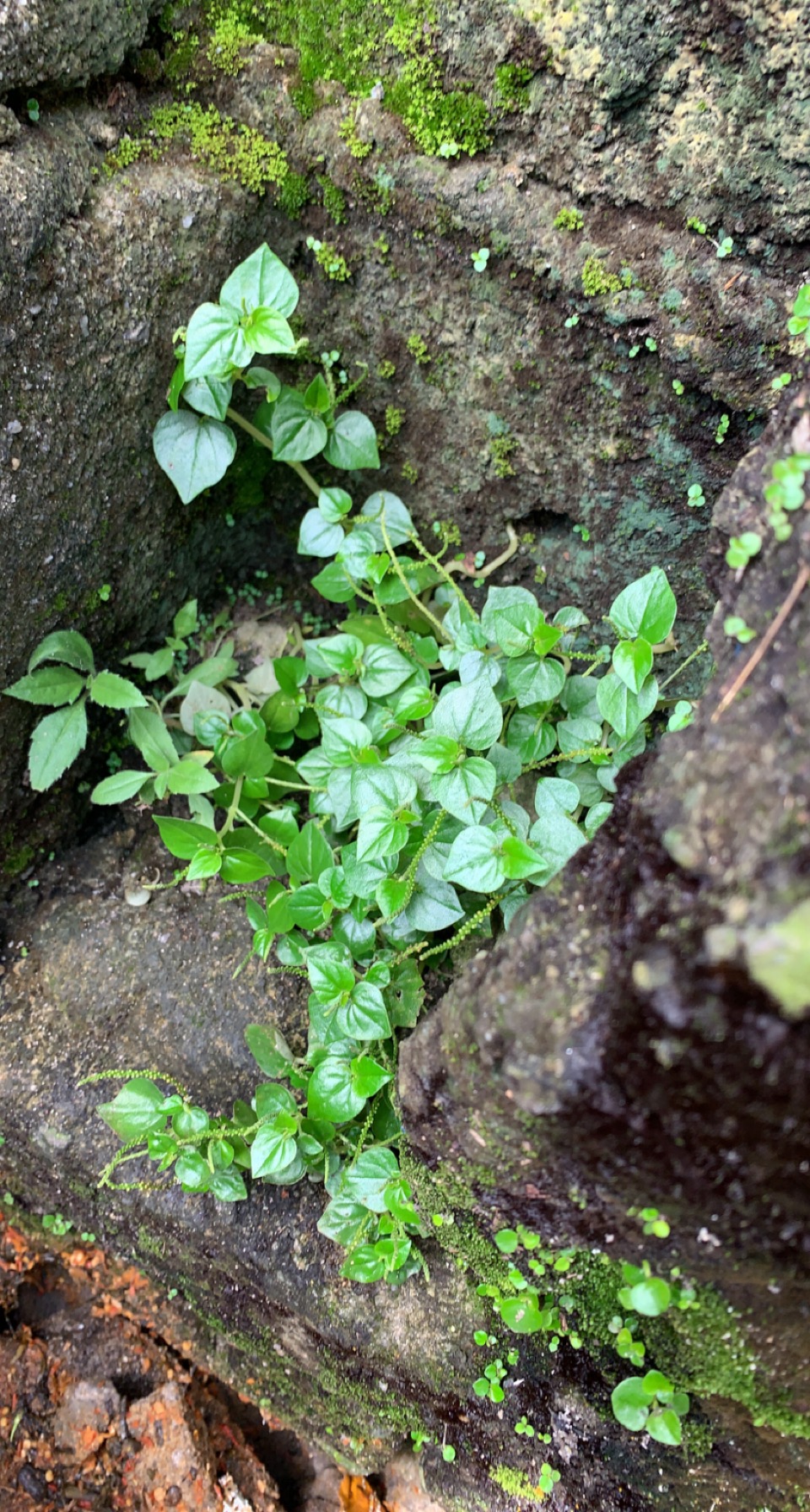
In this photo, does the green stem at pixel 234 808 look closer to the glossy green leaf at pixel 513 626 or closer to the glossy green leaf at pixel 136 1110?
the glossy green leaf at pixel 136 1110

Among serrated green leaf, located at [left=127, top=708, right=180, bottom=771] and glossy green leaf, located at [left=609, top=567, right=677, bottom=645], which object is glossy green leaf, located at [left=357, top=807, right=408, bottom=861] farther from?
serrated green leaf, located at [left=127, top=708, right=180, bottom=771]

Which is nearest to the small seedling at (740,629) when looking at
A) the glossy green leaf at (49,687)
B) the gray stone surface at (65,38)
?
the glossy green leaf at (49,687)

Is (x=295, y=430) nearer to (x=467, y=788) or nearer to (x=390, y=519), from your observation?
(x=390, y=519)

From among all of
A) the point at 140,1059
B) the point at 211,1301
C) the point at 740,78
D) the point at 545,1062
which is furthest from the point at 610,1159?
the point at 740,78

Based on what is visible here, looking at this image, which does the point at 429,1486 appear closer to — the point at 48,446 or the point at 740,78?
the point at 48,446

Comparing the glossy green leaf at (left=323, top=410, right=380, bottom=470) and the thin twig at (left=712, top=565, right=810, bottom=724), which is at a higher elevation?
the thin twig at (left=712, top=565, right=810, bottom=724)

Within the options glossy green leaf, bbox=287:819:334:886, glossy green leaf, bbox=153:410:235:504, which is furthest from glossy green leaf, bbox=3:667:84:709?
glossy green leaf, bbox=287:819:334:886
